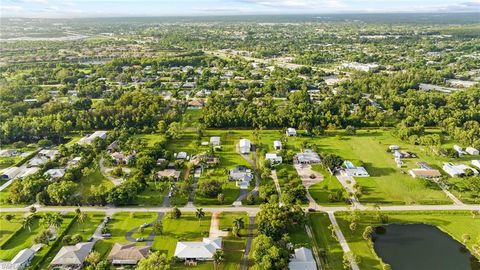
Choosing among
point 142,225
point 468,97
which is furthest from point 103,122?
point 468,97

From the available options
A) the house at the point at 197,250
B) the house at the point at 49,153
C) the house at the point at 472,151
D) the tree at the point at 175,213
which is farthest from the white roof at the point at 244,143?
the house at the point at 472,151

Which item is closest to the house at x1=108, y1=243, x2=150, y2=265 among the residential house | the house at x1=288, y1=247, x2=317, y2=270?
the house at x1=288, y1=247, x2=317, y2=270

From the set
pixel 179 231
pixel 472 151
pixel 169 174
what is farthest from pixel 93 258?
pixel 472 151

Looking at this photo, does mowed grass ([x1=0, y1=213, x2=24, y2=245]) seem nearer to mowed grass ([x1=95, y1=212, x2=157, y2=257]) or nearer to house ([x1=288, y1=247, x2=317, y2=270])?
mowed grass ([x1=95, y1=212, x2=157, y2=257])

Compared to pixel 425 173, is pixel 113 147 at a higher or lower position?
higher

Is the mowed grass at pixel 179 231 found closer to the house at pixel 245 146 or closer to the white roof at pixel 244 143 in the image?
the house at pixel 245 146

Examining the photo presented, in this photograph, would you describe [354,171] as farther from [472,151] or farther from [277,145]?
[472,151]

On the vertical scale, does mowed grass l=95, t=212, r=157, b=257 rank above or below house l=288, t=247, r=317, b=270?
below

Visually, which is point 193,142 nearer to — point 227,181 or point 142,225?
point 227,181
